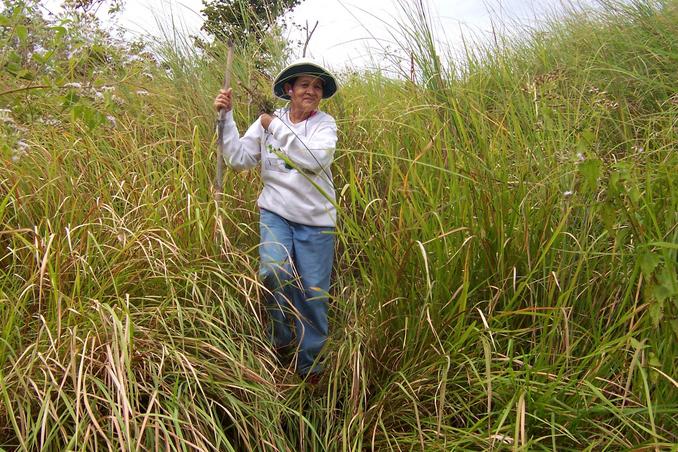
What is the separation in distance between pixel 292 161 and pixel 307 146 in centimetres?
11

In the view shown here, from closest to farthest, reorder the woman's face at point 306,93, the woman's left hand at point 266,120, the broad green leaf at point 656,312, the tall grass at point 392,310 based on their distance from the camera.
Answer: the broad green leaf at point 656,312 → the tall grass at point 392,310 → the woman's left hand at point 266,120 → the woman's face at point 306,93

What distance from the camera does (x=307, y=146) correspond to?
9.50 feet

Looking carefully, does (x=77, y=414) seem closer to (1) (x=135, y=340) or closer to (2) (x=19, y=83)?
(1) (x=135, y=340)

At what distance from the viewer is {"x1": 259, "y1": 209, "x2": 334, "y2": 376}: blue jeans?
2.90 metres

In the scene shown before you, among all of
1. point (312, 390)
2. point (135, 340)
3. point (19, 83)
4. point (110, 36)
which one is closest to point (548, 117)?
point (312, 390)

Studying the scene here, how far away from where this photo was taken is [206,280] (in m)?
2.77

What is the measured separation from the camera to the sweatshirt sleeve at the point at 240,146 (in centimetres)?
305

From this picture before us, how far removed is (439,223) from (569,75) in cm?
215

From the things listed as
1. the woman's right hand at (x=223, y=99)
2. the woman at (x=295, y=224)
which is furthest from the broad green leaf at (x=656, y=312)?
the woman's right hand at (x=223, y=99)

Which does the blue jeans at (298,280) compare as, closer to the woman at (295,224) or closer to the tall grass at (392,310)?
the woman at (295,224)

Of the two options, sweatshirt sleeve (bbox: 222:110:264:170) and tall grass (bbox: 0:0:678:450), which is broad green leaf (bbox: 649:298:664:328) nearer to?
tall grass (bbox: 0:0:678:450)

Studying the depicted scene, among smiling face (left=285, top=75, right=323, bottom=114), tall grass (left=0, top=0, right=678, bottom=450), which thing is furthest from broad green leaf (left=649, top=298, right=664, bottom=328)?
smiling face (left=285, top=75, right=323, bottom=114)

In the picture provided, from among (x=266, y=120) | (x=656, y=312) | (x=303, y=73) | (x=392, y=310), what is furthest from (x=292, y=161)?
(x=656, y=312)

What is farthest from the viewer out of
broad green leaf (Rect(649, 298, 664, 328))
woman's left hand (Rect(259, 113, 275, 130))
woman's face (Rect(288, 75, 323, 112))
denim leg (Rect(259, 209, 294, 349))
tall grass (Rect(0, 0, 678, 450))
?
woman's face (Rect(288, 75, 323, 112))
